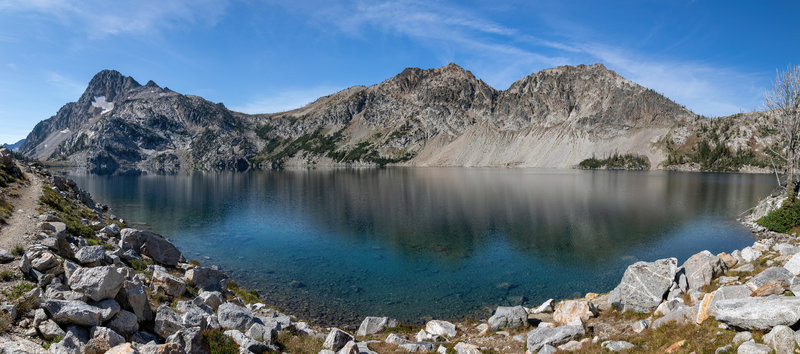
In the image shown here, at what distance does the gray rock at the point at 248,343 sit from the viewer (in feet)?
41.4

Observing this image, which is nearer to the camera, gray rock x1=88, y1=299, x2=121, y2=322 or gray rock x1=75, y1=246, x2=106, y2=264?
gray rock x1=88, y1=299, x2=121, y2=322

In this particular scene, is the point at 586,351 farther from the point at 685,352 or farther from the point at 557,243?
the point at 557,243

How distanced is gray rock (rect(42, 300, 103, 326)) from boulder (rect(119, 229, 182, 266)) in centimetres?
1766

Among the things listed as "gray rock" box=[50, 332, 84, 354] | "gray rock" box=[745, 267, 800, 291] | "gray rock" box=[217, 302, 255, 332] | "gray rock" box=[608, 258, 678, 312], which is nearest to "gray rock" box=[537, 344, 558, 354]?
"gray rock" box=[608, 258, 678, 312]

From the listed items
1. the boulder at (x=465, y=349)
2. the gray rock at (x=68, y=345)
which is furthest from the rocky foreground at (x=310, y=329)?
the boulder at (x=465, y=349)

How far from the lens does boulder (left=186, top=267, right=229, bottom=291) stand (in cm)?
2391

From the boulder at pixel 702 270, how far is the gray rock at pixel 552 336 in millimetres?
8754

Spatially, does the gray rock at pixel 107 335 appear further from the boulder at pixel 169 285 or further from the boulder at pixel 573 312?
the boulder at pixel 573 312

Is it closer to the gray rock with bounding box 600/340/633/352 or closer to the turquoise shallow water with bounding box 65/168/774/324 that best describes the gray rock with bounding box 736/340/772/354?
the gray rock with bounding box 600/340/633/352

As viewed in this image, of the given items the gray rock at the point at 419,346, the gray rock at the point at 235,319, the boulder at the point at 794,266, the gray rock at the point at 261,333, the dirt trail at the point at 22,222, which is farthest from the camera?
the dirt trail at the point at 22,222

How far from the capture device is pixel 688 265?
21688 millimetres

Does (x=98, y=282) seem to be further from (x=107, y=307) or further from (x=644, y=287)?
(x=644, y=287)

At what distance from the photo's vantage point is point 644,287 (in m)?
20.8

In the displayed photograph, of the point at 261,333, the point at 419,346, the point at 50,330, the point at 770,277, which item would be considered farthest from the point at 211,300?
the point at 770,277
